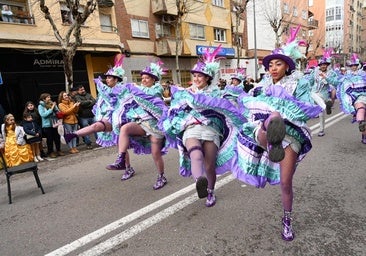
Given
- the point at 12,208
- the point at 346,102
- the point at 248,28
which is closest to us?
the point at 12,208

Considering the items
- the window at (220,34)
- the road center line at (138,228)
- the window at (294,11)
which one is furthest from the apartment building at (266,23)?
the road center line at (138,228)

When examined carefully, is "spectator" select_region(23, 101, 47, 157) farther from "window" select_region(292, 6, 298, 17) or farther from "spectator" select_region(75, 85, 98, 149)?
"window" select_region(292, 6, 298, 17)

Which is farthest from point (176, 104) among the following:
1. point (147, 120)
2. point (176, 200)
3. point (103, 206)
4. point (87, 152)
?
point (87, 152)

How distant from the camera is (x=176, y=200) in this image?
405 cm

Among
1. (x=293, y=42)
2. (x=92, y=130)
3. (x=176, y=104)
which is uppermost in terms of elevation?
(x=293, y=42)

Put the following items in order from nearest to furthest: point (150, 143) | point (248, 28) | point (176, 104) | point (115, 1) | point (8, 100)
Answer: point (176, 104)
point (150, 143)
point (8, 100)
point (115, 1)
point (248, 28)

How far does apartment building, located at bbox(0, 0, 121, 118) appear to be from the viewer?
45.0ft

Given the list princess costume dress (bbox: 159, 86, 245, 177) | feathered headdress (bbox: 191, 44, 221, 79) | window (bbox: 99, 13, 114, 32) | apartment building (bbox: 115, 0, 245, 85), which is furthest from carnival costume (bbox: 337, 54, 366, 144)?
window (bbox: 99, 13, 114, 32)

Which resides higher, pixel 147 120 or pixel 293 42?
pixel 293 42

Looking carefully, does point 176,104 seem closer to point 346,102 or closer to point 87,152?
point 346,102

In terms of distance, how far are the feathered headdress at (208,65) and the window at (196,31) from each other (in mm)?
20153

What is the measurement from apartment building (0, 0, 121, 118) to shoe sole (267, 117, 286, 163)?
44.2ft

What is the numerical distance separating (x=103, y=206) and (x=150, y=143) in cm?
133

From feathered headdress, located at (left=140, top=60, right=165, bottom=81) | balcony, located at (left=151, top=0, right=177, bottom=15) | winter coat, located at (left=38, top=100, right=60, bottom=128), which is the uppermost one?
balcony, located at (left=151, top=0, right=177, bottom=15)
